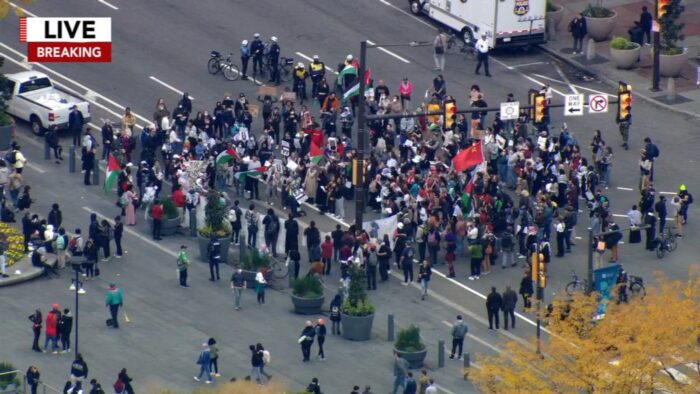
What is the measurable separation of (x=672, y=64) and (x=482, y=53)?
24.2ft

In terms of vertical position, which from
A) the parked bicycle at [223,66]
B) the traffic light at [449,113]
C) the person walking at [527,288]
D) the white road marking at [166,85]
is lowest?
the person walking at [527,288]

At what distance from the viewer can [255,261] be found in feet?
203

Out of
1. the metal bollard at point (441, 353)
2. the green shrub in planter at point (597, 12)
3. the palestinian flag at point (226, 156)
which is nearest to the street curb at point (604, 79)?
the green shrub in planter at point (597, 12)

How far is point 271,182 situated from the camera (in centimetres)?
6800

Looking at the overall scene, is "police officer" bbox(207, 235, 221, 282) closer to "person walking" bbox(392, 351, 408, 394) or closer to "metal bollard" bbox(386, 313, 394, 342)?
"metal bollard" bbox(386, 313, 394, 342)

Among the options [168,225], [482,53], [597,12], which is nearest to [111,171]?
[168,225]

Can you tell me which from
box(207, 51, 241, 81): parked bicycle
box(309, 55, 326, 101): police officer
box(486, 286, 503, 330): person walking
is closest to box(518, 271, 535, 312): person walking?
box(486, 286, 503, 330): person walking

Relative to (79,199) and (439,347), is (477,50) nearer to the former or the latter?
(79,199)

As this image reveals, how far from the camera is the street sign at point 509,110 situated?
66.0 metres

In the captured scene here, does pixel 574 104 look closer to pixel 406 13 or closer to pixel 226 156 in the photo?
pixel 226 156

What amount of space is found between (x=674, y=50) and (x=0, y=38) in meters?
25.7

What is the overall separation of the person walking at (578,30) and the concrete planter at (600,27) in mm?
836

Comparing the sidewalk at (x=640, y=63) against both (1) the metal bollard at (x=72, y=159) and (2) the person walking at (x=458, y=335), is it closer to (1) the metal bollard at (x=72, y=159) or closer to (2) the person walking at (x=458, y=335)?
(1) the metal bollard at (x=72, y=159)

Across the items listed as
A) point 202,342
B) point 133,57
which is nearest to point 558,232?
point 202,342
